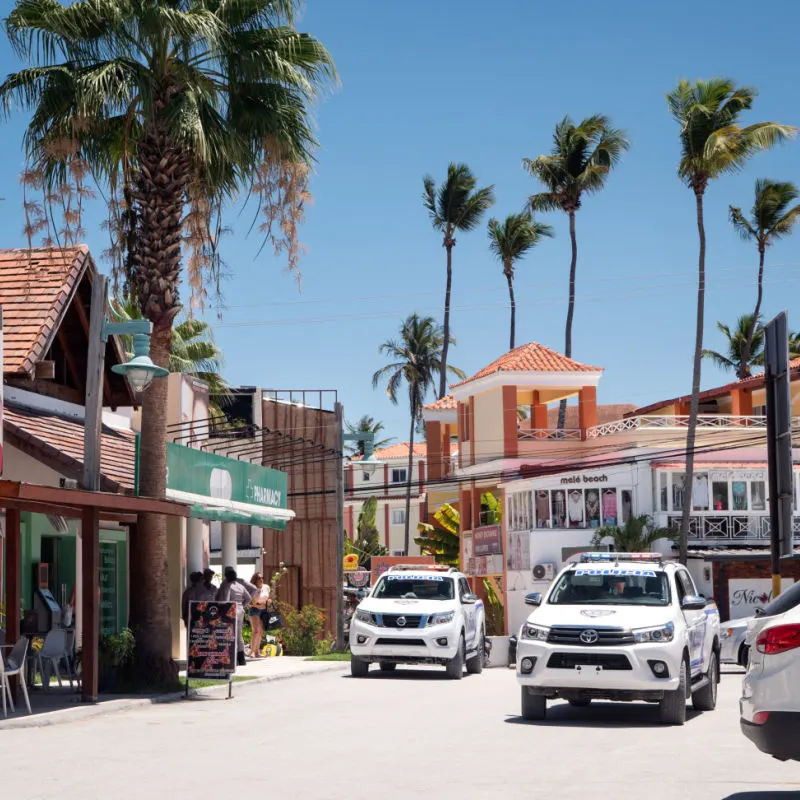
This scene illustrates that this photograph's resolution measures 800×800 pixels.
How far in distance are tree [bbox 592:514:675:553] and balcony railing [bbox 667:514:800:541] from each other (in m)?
1.78

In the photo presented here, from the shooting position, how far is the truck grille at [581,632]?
15422 mm

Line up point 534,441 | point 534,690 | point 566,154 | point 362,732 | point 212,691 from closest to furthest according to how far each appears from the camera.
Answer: point 362,732
point 534,690
point 212,691
point 534,441
point 566,154

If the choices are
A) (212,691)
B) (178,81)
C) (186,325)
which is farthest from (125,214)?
(186,325)

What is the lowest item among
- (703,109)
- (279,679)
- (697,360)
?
(279,679)

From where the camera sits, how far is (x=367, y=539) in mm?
85688

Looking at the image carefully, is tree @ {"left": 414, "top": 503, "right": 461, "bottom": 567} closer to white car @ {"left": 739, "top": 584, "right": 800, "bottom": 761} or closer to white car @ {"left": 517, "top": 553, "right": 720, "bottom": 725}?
white car @ {"left": 517, "top": 553, "right": 720, "bottom": 725}

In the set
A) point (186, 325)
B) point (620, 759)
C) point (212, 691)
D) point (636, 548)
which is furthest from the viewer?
point (636, 548)

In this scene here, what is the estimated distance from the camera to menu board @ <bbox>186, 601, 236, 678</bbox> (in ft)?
62.3

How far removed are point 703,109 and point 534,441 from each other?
52.5 ft

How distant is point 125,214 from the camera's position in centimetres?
2181

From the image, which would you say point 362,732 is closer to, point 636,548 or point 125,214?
point 125,214

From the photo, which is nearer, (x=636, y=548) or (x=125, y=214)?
(x=125, y=214)

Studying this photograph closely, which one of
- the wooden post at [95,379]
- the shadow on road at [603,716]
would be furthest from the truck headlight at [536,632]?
the wooden post at [95,379]

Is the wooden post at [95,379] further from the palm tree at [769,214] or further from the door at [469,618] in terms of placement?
the palm tree at [769,214]
